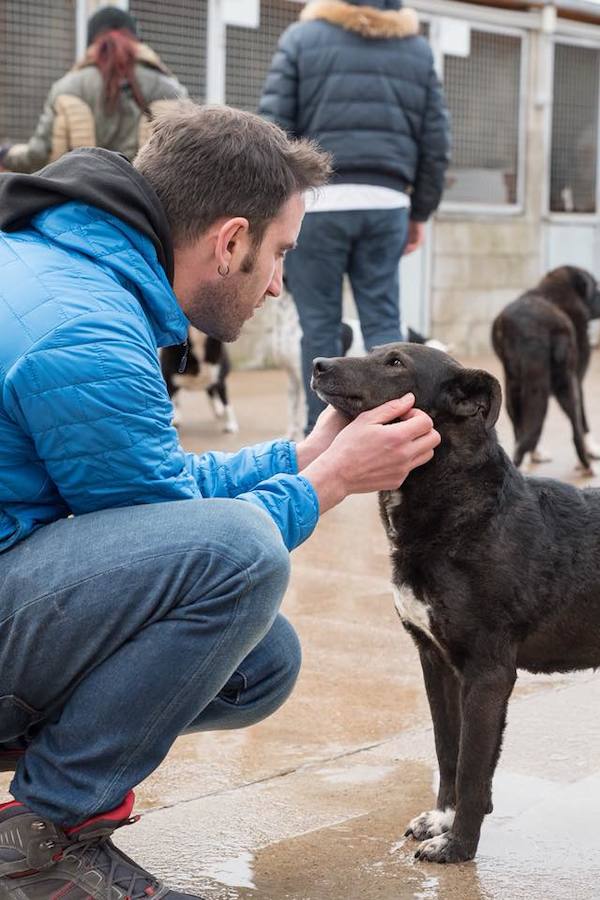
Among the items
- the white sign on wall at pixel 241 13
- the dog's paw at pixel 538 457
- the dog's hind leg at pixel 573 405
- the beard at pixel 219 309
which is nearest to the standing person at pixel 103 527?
the beard at pixel 219 309

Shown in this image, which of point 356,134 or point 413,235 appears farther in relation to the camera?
point 413,235

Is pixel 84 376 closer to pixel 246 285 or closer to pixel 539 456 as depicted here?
pixel 246 285

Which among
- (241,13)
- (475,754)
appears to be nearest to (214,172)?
(475,754)

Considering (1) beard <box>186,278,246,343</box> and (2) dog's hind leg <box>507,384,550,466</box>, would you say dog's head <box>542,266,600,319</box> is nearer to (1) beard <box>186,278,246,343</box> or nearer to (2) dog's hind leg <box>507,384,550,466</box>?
(2) dog's hind leg <box>507,384,550,466</box>

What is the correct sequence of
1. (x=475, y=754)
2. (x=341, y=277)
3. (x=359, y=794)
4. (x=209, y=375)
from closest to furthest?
1. (x=475, y=754)
2. (x=359, y=794)
3. (x=341, y=277)
4. (x=209, y=375)

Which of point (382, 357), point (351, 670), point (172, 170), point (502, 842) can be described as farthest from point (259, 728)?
point (172, 170)

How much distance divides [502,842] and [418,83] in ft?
14.7

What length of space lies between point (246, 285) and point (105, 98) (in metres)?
5.23

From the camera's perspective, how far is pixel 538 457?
7.58m

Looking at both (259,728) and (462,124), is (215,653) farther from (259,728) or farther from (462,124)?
(462,124)

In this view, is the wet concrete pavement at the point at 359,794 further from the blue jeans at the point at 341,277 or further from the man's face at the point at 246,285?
the blue jeans at the point at 341,277

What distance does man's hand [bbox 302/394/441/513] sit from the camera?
2.58 meters

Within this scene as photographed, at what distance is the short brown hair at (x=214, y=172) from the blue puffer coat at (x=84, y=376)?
135 millimetres

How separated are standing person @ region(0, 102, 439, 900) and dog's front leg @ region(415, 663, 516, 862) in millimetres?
560
